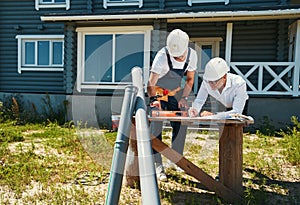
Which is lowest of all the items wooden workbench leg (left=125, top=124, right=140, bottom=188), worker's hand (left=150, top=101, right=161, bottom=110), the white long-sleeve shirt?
wooden workbench leg (left=125, top=124, right=140, bottom=188)

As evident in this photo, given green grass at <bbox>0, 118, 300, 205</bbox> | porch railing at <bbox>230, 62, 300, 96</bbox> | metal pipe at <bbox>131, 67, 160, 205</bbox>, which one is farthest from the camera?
porch railing at <bbox>230, 62, 300, 96</bbox>

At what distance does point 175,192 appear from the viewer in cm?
286

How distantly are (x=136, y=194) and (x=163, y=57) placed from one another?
136 centimetres

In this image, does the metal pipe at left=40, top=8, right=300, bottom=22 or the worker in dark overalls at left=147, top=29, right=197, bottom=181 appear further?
the metal pipe at left=40, top=8, right=300, bottom=22

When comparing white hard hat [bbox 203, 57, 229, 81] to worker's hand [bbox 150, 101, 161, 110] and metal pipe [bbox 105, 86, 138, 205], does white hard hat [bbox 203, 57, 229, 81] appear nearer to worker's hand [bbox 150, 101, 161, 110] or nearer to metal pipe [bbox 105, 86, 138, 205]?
worker's hand [bbox 150, 101, 161, 110]

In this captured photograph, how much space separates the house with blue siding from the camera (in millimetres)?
7375

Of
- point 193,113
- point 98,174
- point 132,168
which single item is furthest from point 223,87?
point 98,174

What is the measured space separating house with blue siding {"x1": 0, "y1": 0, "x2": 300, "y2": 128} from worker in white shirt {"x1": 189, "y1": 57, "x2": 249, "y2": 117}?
3.85 metres

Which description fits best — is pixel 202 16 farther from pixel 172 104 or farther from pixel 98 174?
pixel 98 174

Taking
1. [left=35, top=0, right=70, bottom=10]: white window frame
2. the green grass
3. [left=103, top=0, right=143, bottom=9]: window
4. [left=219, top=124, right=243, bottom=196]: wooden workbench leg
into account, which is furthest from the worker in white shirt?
[left=35, top=0, right=70, bottom=10]: white window frame

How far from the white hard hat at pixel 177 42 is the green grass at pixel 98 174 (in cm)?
135

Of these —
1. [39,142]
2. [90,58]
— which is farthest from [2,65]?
[39,142]

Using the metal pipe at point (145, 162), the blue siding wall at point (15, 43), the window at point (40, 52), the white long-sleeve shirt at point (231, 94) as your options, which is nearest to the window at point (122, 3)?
the blue siding wall at point (15, 43)

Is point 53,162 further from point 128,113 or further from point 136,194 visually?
point 128,113
